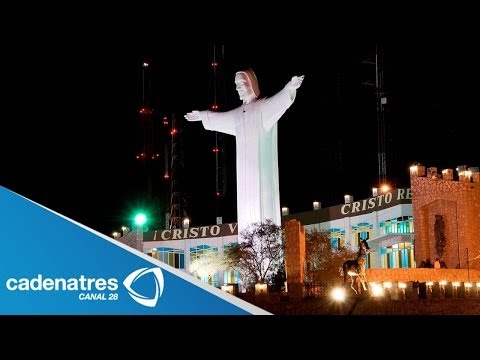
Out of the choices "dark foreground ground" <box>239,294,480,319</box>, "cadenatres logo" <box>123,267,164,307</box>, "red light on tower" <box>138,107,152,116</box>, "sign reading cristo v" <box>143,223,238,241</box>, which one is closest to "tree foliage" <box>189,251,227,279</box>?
"sign reading cristo v" <box>143,223,238,241</box>

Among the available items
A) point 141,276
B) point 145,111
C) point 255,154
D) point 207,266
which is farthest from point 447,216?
point 145,111

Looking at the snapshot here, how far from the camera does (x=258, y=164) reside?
33.3m

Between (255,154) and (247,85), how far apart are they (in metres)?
2.84

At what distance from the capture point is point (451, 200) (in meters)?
33.8

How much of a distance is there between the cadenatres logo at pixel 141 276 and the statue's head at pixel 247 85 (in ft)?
58.6

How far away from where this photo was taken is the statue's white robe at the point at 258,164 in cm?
3306

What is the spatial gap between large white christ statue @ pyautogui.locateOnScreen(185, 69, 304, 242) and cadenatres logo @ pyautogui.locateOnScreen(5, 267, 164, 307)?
627 inches

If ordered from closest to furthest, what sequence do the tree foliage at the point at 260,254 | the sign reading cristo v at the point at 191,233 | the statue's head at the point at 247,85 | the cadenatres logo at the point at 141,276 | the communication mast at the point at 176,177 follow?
1. the cadenatres logo at the point at 141,276
2. the tree foliage at the point at 260,254
3. the statue's head at the point at 247,85
4. the sign reading cristo v at the point at 191,233
5. the communication mast at the point at 176,177

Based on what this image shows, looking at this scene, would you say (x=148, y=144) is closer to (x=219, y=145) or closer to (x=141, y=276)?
(x=219, y=145)

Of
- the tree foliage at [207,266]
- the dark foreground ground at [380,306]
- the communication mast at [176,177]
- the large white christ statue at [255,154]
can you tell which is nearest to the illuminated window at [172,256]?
the communication mast at [176,177]

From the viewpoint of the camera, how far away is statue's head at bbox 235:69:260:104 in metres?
33.8

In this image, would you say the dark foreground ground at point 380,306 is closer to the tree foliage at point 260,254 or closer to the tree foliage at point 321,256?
the tree foliage at point 260,254
